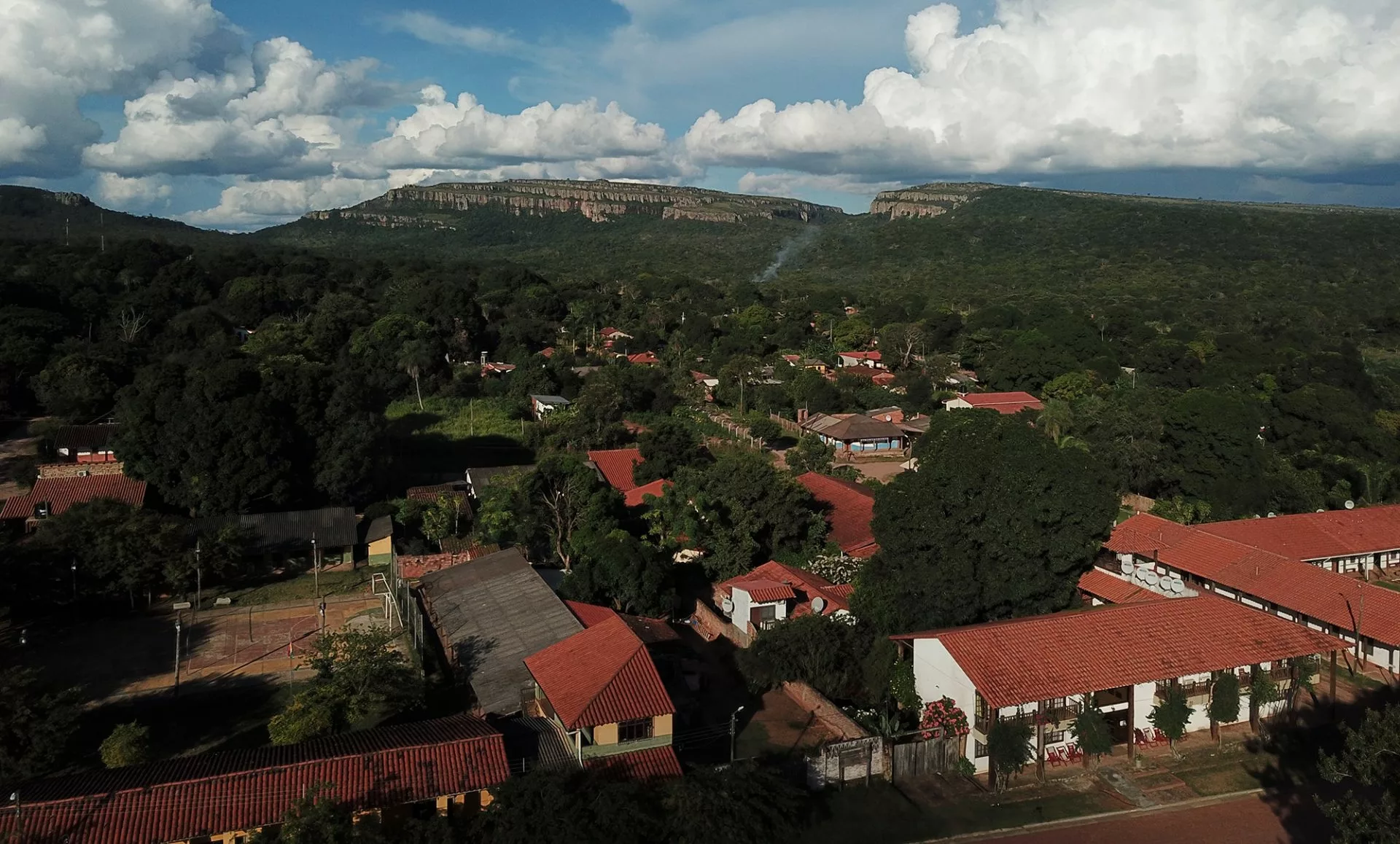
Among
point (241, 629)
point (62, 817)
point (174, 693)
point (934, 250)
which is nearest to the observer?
point (62, 817)

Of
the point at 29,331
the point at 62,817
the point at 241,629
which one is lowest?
the point at 241,629

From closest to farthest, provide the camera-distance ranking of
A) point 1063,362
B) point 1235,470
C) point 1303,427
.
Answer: point 1235,470 < point 1303,427 < point 1063,362

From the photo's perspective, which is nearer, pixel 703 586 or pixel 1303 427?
pixel 703 586

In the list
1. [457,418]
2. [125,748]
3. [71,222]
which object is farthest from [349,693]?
[71,222]

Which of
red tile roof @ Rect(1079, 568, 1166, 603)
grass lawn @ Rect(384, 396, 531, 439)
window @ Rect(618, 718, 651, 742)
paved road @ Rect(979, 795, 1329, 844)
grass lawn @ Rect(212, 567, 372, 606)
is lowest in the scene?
grass lawn @ Rect(212, 567, 372, 606)

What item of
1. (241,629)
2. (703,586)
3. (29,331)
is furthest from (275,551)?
(29,331)

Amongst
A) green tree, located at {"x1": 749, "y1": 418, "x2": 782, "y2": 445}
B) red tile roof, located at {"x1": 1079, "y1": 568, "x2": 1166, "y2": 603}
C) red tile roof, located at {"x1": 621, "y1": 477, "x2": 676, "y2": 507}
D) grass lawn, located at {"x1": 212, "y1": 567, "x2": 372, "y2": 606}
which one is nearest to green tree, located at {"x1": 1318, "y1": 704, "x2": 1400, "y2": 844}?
red tile roof, located at {"x1": 1079, "y1": 568, "x2": 1166, "y2": 603}

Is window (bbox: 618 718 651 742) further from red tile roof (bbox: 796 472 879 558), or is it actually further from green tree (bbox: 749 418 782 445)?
green tree (bbox: 749 418 782 445)

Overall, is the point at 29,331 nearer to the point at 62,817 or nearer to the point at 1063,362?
the point at 62,817
